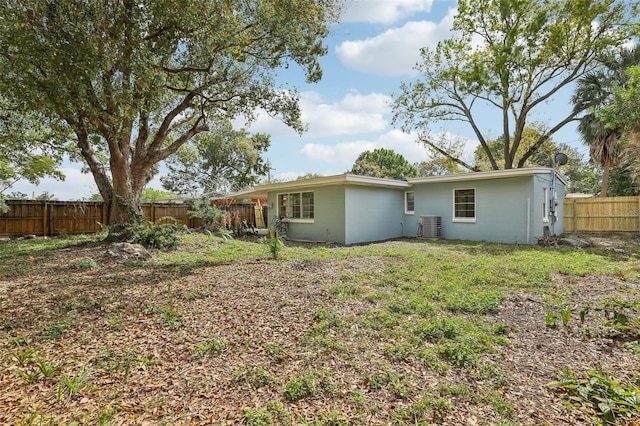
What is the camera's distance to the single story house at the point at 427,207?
10.4 metres

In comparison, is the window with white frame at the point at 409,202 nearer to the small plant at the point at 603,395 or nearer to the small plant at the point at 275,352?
the small plant at the point at 603,395

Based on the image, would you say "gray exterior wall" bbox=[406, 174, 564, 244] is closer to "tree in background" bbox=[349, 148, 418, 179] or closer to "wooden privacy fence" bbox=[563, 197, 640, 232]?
"wooden privacy fence" bbox=[563, 197, 640, 232]

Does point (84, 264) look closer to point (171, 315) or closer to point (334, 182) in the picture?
point (171, 315)

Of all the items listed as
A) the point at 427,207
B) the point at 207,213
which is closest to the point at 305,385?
the point at 427,207

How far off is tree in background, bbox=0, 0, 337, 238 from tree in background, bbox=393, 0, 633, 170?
10.7 metres

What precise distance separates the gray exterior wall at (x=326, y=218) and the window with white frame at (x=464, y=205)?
413 centimetres

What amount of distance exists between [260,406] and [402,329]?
183 centimetres

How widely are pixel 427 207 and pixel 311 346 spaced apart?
33.5ft

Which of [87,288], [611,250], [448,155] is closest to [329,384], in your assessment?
[87,288]

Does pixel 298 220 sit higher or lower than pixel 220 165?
lower

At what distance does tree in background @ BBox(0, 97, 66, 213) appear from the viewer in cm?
984

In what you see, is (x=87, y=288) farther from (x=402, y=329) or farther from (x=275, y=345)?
(x=402, y=329)

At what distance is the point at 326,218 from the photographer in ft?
38.5

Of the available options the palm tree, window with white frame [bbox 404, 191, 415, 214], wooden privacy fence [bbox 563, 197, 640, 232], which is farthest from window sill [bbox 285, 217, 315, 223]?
the palm tree
